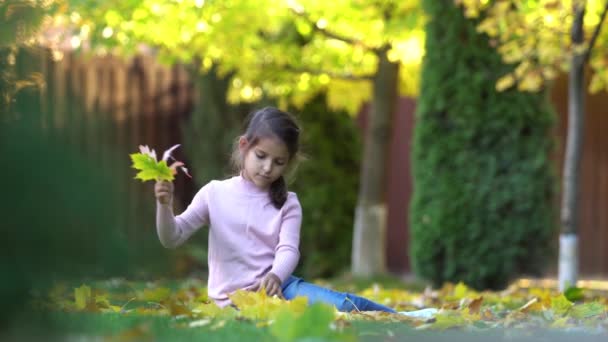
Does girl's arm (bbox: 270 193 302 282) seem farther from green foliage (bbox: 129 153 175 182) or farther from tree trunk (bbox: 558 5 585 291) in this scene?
tree trunk (bbox: 558 5 585 291)

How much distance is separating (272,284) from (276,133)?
59 centimetres

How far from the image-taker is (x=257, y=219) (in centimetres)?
397

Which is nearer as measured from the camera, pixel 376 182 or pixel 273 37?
pixel 273 37

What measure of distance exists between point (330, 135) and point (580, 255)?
3.72 metres

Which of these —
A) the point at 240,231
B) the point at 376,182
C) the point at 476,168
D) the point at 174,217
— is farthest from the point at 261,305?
the point at 376,182

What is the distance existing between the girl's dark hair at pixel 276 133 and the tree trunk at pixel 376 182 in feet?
17.3

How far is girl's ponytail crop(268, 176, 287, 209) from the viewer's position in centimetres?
399

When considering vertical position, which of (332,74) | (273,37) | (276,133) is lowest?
(276,133)

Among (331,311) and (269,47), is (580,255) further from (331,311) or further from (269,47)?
(331,311)

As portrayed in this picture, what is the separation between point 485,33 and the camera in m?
8.04

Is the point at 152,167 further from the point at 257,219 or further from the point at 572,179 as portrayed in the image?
the point at 572,179

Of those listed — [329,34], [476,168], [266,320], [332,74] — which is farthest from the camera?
[332,74]

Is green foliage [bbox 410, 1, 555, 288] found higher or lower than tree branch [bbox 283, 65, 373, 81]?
lower

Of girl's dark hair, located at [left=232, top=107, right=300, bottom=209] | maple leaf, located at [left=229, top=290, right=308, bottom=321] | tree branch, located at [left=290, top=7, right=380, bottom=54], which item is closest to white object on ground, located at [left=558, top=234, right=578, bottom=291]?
tree branch, located at [left=290, top=7, right=380, bottom=54]
